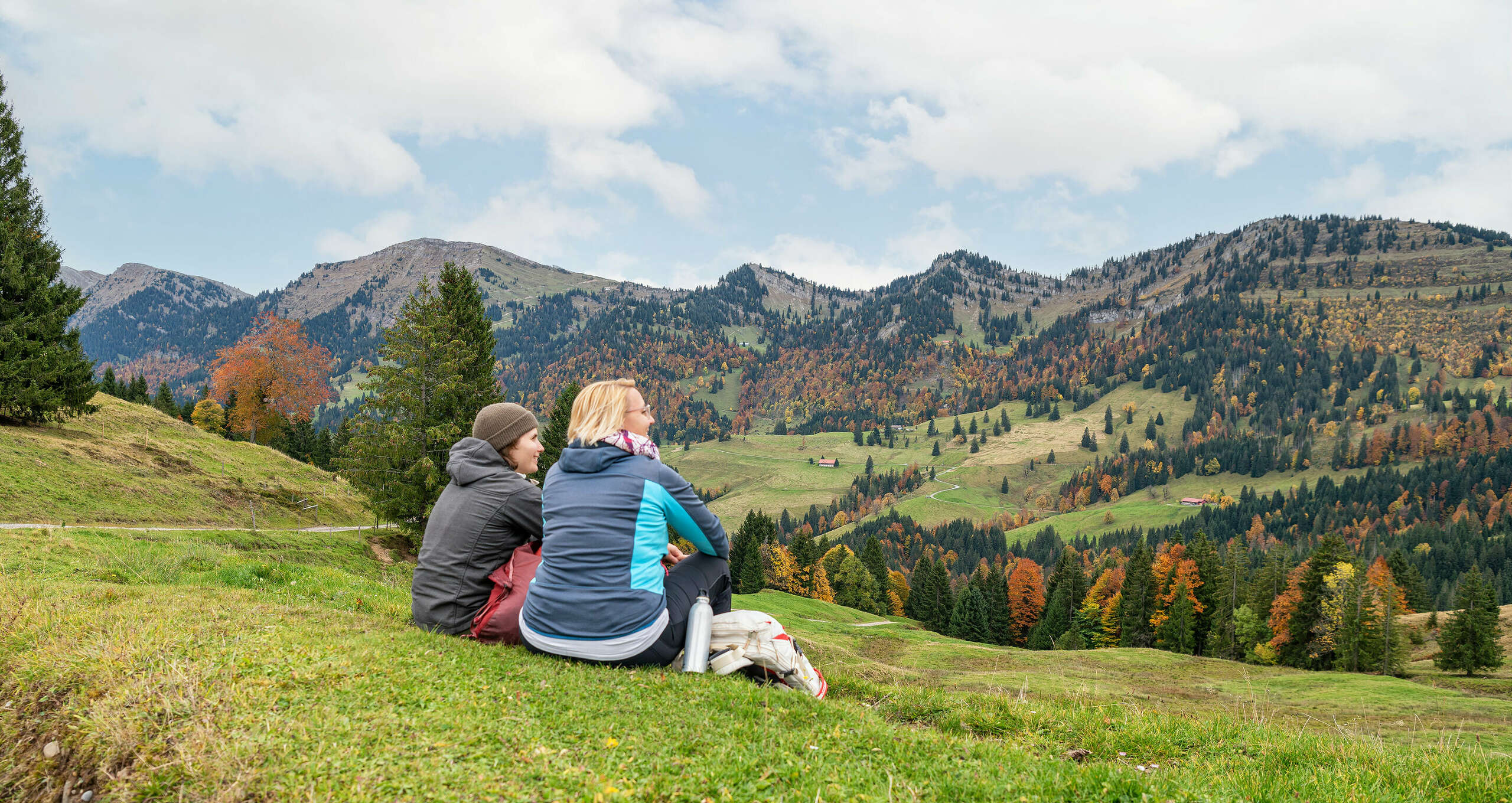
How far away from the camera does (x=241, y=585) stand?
12.0 metres

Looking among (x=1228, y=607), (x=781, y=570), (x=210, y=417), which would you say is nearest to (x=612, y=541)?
(x=1228, y=607)

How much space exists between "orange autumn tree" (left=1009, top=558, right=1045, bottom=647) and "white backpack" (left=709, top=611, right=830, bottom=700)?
349 ft

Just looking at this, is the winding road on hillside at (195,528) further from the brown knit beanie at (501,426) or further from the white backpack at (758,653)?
the white backpack at (758,653)

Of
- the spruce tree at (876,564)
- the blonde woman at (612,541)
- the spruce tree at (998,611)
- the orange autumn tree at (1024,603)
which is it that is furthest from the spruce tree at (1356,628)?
the blonde woman at (612,541)

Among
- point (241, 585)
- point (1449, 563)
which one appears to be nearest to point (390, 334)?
point (241, 585)

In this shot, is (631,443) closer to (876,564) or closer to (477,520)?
(477,520)

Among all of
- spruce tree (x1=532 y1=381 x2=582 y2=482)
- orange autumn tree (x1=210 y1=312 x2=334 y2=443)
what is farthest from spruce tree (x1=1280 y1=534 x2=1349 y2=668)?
orange autumn tree (x1=210 y1=312 x2=334 y2=443)

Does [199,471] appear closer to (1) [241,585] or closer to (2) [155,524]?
(2) [155,524]

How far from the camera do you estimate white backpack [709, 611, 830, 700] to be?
6672mm

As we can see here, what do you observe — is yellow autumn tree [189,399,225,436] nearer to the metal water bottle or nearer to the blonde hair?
the blonde hair

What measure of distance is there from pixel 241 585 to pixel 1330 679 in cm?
6650

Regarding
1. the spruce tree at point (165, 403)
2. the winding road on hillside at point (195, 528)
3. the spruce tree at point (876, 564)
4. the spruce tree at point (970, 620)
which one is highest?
the spruce tree at point (165, 403)

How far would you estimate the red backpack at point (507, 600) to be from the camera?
7270mm

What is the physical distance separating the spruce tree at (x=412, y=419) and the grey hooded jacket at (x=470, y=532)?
27031mm
